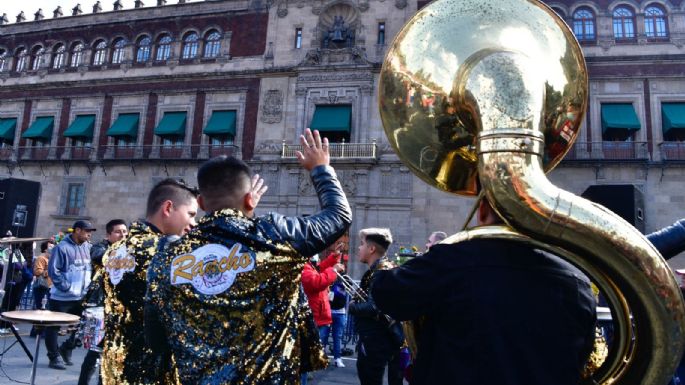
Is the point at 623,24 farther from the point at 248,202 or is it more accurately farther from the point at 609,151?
the point at 248,202

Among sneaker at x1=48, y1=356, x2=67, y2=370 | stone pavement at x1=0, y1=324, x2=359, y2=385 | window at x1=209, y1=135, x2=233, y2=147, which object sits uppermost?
window at x1=209, y1=135, x2=233, y2=147

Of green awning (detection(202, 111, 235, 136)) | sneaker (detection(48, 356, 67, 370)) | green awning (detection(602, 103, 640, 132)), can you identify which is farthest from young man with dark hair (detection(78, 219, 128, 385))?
green awning (detection(602, 103, 640, 132))

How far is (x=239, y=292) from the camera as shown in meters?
1.62

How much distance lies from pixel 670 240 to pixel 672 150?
17.1 m

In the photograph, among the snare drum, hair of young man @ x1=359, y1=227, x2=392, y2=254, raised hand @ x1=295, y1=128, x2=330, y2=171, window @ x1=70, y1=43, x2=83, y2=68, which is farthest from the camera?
window @ x1=70, y1=43, x2=83, y2=68

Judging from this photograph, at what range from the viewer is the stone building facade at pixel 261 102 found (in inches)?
639

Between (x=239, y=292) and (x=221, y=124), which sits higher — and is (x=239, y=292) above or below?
below

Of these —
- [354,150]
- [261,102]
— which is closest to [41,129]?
[261,102]

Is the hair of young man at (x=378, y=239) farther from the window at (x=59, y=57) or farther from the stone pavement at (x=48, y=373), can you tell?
the window at (x=59, y=57)

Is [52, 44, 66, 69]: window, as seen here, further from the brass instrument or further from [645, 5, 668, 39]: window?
[645, 5, 668, 39]: window

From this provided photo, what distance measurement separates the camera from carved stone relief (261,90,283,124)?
1858 centimetres

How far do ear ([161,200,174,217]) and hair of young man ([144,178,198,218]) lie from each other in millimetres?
15

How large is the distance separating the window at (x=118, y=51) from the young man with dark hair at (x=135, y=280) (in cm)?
2241

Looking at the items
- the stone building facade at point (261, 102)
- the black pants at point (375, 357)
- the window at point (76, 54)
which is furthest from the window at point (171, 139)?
the black pants at point (375, 357)
